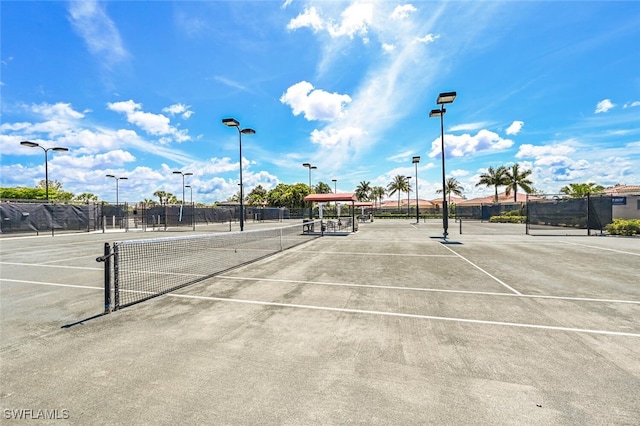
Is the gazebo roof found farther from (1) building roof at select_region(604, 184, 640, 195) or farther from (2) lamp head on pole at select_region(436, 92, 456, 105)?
(1) building roof at select_region(604, 184, 640, 195)

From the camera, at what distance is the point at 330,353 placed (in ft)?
12.4

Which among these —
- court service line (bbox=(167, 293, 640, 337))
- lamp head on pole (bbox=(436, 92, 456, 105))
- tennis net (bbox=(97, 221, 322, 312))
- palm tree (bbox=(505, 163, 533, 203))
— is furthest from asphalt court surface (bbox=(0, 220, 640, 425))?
palm tree (bbox=(505, 163, 533, 203))

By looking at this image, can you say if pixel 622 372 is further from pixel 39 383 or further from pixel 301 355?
pixel 39 383

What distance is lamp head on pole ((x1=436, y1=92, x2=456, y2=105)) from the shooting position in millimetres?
15433

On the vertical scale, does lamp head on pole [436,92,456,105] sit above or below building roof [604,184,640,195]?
above

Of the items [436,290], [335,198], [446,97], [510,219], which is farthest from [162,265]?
[510,219]

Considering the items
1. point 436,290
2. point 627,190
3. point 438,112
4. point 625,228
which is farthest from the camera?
point 627,190

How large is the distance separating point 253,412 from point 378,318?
2933mm

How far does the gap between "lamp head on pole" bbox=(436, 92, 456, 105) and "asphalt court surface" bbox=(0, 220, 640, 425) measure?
1154cm

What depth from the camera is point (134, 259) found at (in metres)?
10.9

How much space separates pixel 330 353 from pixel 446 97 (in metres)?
16.2

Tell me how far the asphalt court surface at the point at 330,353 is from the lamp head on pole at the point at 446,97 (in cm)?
1154

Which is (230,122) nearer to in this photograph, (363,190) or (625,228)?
(625,228)

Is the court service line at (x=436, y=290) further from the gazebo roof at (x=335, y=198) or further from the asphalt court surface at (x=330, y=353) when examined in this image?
the gazebo roof at (x=335, y=198)
